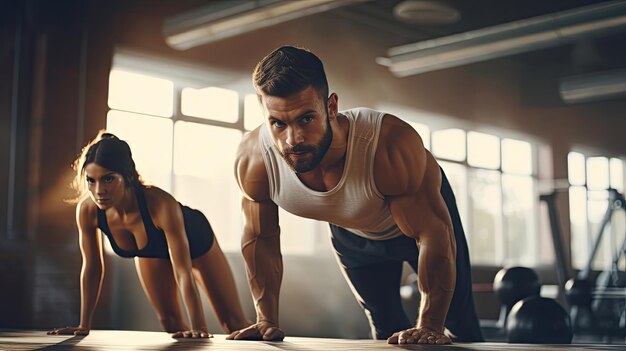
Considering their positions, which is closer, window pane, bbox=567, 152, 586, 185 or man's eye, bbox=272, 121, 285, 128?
man's eye, bbox=272, 121, 285, 128

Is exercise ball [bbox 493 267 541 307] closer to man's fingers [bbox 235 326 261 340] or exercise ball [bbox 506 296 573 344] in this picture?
exercise ball [bbox 506 296 573 344]

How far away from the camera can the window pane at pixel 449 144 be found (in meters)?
8.44

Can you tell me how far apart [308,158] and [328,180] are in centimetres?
18

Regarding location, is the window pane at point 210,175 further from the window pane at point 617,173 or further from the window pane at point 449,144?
the window pane at point 617,173

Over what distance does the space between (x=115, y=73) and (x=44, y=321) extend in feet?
6.01

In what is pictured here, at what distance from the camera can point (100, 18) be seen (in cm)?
567

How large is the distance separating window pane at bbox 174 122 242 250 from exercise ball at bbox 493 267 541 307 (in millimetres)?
2697

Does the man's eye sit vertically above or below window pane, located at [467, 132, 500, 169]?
below

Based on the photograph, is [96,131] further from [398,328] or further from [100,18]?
[398,328]

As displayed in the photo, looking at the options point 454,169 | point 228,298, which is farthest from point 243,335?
point 454,169

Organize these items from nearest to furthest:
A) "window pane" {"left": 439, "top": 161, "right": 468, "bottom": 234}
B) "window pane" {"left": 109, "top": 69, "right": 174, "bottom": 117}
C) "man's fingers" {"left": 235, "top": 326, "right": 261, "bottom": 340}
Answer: "man's fingers" {"left": 235, "top": 326, "right": 261, "bottom": 340} → "window pane" {"left": 109, "top": 69, "right": 174, "bottom": 117} → "window pane" {"left": 439, "top": 161, "right": 468, "bottom": 234}

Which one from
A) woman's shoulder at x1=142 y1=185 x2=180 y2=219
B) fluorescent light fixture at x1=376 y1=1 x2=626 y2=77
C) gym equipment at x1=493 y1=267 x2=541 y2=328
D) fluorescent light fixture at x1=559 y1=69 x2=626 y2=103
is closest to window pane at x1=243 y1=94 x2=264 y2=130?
fluorescent light fixture at x1=376 y1=1 x2=626 y2=77

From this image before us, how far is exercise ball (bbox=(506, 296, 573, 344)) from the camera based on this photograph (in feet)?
9.69

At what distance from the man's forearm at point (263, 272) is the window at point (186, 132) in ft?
13.0
